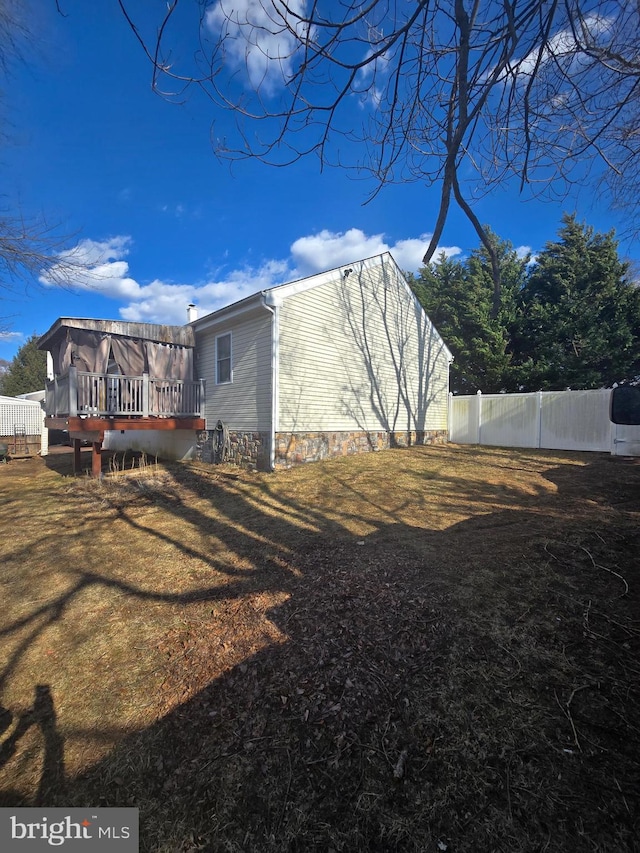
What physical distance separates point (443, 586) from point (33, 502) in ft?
27.2

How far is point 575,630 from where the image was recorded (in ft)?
8.53

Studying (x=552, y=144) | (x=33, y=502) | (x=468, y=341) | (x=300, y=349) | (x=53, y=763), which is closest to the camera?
(x=53, y=763)

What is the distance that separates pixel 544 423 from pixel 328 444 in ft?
24.1

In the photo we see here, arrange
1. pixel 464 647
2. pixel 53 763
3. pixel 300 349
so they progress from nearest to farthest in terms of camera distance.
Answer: pixel 53 763
pixel 464 647
pixel 300 349

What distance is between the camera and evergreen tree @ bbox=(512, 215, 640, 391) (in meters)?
16.2

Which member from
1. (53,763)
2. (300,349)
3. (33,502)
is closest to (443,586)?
(53,763)

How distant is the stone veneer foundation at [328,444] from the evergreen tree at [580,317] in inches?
350

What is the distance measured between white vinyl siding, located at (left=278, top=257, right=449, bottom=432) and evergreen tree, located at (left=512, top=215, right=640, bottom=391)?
19.5 feet

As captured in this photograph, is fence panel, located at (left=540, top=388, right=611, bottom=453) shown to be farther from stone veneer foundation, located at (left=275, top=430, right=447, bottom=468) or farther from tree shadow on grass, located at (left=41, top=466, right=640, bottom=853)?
tree shadow on grass, located at (left=41, top=466, right=640, bottom=853)

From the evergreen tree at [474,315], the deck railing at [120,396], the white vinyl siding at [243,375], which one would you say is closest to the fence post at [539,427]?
the evergreen tree at [474,315]

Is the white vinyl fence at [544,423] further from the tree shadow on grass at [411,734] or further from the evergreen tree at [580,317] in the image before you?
the tree shadow on grass at [411,734]

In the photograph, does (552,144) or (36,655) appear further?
(552,144)

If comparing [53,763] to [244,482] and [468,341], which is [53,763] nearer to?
[244,482]

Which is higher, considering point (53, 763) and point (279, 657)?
point (279, 657)
